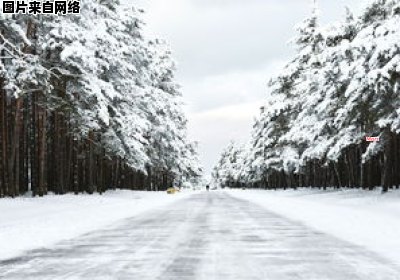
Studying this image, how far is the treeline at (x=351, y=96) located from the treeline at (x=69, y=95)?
445 inches

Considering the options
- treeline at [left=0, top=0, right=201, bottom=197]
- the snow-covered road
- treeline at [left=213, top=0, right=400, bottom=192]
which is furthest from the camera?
treeline at [left=0, top=0, right=201, bottom=197]

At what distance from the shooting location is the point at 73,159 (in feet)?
128

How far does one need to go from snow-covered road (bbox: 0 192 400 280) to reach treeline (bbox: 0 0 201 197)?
938 cm

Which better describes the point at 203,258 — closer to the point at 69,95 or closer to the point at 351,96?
the point at 351,96

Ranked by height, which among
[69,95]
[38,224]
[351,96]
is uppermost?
[69,95]

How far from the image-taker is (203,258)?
892 centimetres

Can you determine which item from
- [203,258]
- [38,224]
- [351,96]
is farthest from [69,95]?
[203,258]

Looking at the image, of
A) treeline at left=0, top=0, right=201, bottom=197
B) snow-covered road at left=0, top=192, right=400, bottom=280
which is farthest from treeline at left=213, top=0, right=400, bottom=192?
snow-covered road at left=0, top=192, right=400, bottom=280

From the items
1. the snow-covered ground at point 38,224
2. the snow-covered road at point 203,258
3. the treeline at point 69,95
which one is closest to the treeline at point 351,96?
the treeline at point 69,95

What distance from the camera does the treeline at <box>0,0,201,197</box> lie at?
2534 cm

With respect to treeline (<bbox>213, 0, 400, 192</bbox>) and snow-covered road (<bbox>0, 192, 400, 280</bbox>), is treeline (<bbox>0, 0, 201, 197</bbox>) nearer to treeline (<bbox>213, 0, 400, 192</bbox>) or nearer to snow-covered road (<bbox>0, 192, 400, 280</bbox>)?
snow-covered road (<bbox>0, 192, 400, 280</bbox>)

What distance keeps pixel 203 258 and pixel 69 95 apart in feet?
81.0

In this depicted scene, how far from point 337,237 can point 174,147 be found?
52190 mm

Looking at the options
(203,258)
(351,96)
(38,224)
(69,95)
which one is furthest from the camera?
(69,95)
